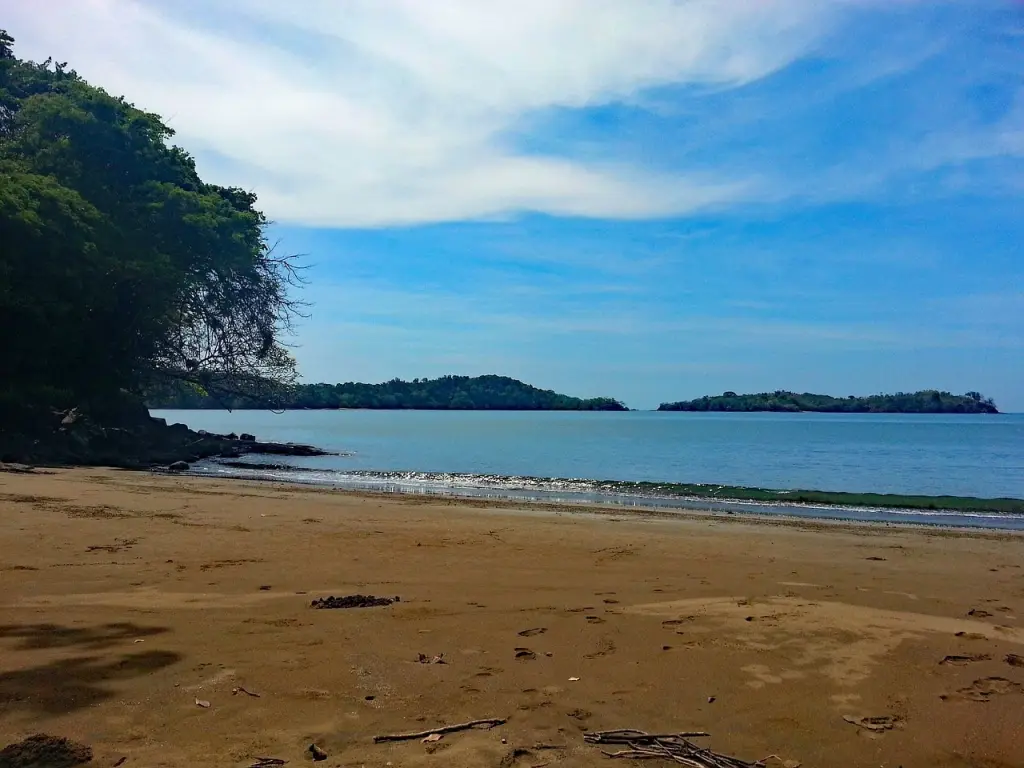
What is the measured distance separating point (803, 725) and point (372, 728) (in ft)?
8.03

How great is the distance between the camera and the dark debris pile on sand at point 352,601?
22.4 feet

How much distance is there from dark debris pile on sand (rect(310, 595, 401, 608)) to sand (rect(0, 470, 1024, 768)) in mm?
196

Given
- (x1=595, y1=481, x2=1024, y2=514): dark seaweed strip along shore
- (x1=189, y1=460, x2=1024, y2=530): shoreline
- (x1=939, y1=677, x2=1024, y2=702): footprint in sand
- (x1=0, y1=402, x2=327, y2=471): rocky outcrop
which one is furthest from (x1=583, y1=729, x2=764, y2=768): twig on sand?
(x1=0, y1=402, x2=327, y2=471): rocky outcrop

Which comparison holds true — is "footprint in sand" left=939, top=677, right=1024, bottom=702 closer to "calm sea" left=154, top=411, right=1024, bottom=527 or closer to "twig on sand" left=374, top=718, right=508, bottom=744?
"twig on sand" left=374, top=718, right=508, bottom=744

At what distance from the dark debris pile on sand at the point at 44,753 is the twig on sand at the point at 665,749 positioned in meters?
2.47

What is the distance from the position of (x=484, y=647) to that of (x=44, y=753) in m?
2.92

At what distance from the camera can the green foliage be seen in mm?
21656

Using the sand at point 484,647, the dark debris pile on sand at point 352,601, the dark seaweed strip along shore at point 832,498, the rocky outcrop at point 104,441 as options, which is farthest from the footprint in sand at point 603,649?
the rocky outcrop at point 104,441

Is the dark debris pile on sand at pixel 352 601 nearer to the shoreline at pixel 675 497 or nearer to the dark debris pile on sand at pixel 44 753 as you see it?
the dark debris pile on sand at pixel 44 753

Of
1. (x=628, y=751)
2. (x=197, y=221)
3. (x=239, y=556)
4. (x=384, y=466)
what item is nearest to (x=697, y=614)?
(x=628, y=751)

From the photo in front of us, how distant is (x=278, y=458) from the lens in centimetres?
3853

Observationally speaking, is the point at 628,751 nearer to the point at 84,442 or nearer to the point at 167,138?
the point at 84,442

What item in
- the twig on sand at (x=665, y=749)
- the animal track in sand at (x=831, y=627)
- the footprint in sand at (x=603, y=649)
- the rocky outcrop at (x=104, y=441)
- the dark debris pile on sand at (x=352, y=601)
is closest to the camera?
the twig on sand at (x=665, y=749)

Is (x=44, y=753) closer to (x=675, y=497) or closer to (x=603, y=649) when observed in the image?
(x=603, y=649)
